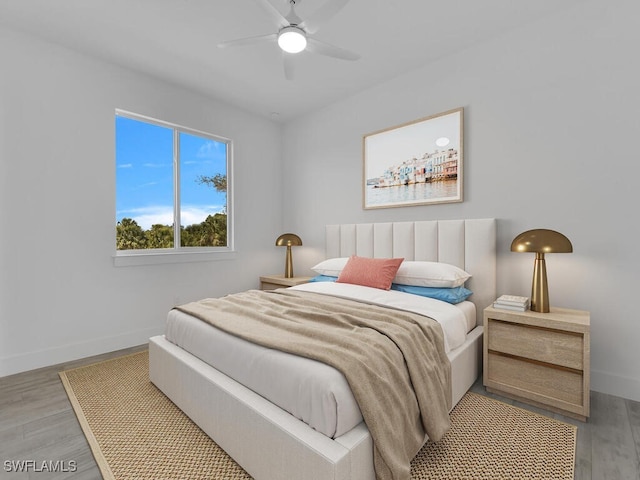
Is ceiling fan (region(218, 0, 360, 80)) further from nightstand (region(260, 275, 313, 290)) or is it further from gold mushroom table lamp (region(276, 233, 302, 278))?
nightstand (region(260, 275, 313, 290))

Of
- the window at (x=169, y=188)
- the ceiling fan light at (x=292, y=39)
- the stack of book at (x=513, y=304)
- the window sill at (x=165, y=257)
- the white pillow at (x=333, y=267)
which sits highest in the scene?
the ceiling fan light at (x=292, y=39)

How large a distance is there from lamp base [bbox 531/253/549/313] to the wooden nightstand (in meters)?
0.06

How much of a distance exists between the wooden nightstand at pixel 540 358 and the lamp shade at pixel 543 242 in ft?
1.43

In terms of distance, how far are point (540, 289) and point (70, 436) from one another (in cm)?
306

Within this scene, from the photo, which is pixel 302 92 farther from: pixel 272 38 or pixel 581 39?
pixel 581 39

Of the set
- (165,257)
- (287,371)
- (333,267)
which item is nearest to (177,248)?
(165,257)

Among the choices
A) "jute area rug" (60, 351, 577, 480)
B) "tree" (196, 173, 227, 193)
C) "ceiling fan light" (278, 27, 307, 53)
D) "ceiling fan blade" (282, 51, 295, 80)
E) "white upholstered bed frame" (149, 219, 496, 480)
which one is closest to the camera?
"white upholstered bed frame" (149, 219, 496, 480)

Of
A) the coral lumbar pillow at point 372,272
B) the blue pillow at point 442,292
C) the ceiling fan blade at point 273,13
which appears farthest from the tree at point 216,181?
the blue pillow at point 442,292

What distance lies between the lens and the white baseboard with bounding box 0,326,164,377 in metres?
2.57

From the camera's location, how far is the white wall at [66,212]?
257cm

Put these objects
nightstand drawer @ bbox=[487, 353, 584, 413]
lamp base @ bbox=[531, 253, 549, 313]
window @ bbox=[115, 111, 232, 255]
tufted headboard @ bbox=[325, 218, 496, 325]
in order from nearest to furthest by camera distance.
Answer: nightstand drawer @ bbox=[487, 353, 584, 413], lamp base @ bbox=[531, 253, 549, 313], tufted headboard @ bbox=[325, 218, 496, 325], window @ bbox=[115, 111, 232, 255]

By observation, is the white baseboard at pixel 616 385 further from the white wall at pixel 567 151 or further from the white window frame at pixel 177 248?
the white window frame at pixel 177 248

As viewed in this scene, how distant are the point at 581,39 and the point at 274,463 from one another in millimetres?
3355

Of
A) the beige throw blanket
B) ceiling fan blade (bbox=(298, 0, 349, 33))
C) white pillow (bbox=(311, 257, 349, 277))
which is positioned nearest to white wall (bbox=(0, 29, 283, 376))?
the beige throw blanket
